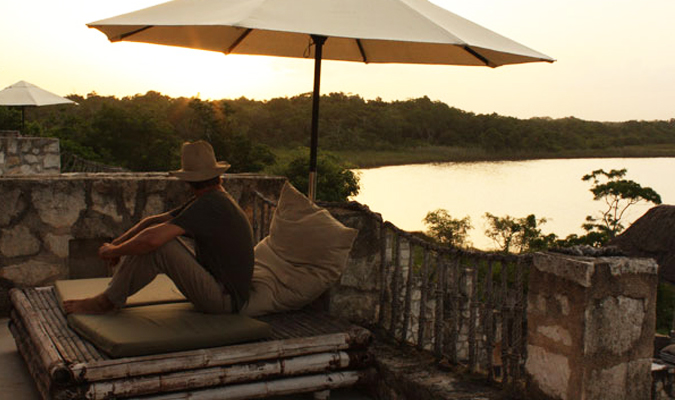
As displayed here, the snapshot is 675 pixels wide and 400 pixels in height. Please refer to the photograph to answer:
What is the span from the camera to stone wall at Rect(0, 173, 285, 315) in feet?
16.5

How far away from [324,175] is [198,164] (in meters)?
36.8

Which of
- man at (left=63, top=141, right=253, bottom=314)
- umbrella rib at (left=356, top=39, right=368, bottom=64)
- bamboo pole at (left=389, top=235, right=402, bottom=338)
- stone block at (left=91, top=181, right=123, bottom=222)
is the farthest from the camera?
stone block at (left=91, top=181, right=123, bottom=222)

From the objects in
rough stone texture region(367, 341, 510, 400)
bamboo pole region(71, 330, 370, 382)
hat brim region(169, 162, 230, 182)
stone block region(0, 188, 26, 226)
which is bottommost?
rough stone texture region(367, 341, 510, 400)

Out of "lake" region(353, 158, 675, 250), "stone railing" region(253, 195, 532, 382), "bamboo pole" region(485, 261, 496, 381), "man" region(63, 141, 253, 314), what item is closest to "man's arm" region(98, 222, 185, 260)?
"man" region(63, 141, 253, 314)

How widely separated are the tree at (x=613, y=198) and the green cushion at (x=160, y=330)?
35640mm

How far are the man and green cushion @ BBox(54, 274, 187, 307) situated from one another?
7.6 inches

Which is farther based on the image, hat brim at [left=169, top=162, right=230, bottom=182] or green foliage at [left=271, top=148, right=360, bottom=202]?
green foliage at [left=271, top=148, right=360, bottom=202]

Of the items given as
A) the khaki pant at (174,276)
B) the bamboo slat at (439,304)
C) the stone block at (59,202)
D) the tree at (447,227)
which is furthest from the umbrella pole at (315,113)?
the tree at (447,227)

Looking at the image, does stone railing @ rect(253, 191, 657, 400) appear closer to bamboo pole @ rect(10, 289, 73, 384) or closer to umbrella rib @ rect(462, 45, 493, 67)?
umbrella rib @ rect(462, 45, 493, 67)

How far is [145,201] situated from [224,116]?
37.1 metres

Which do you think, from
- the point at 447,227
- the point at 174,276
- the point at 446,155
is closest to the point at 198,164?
the point at 174,276

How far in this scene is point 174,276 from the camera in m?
3.37

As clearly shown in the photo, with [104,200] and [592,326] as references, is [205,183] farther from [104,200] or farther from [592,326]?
[104,200]

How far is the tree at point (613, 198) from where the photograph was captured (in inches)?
1484
